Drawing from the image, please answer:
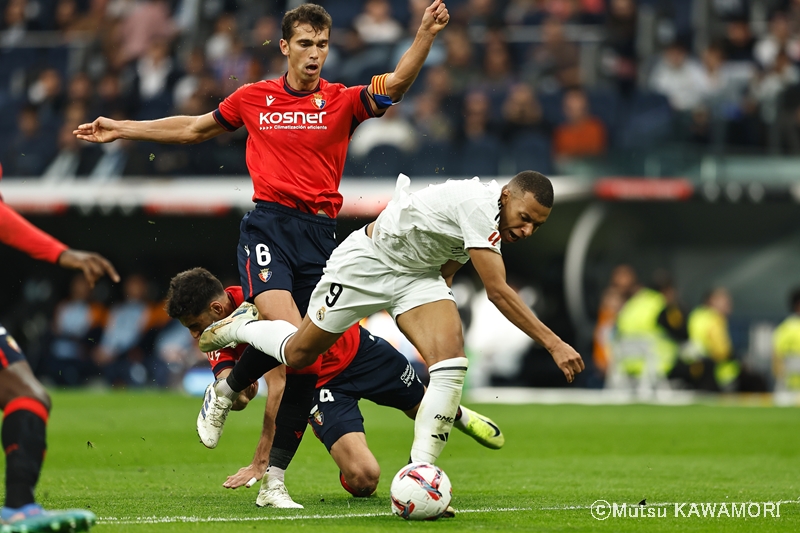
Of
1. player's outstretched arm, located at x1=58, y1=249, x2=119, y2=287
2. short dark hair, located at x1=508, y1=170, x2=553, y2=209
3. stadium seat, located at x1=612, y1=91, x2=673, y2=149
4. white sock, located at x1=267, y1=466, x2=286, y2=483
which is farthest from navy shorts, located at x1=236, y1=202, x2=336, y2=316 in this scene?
stadium seat, located at x1=612, y1=91, x2=673, y2=149

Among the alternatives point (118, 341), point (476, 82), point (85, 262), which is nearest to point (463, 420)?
point (85, 262)

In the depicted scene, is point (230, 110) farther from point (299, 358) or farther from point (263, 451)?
point (263, 451)

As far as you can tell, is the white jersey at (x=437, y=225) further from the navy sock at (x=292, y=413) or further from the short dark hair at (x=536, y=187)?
the navy sock at (x=292, y=413)

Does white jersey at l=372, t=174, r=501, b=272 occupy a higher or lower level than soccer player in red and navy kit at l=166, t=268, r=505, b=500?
higher

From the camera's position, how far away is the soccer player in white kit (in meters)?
6.61

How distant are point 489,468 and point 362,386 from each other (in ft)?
7.55

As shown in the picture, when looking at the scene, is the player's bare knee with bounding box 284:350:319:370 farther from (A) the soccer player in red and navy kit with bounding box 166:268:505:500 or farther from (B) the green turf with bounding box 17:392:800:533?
(B) the green turf with bounding box 17:392:800:533

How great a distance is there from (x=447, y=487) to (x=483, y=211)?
1470mm

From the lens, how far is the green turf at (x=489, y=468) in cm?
655

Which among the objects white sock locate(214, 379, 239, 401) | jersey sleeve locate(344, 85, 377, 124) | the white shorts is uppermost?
jersey sleeve locate(344, 85, 377, 124)

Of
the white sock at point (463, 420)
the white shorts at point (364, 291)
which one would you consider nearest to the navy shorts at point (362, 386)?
the white sock at point (463, 420)

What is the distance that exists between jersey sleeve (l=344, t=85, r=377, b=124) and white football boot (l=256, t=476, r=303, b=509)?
233 cm

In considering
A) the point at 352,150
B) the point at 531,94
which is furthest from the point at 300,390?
the point at 531,94

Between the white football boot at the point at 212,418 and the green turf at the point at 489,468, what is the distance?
0.39 meters
